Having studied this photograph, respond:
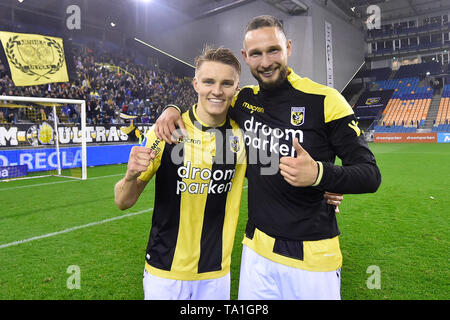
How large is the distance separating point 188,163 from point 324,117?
81 centimetres

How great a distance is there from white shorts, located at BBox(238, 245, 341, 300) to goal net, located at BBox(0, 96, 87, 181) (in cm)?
831

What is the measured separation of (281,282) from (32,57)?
411 inches

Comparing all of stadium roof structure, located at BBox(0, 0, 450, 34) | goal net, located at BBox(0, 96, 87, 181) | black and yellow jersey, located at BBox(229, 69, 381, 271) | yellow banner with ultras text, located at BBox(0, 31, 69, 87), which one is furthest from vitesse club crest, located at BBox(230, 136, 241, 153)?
stadium roof structure, located at BBox(0, 0, 450, 34)

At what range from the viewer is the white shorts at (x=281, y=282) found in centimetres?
167

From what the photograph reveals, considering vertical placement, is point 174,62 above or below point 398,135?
above

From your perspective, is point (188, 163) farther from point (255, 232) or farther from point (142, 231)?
point (142, 231)

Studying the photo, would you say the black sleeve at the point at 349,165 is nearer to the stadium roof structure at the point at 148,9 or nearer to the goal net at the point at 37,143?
the goal net at the point at 37,143

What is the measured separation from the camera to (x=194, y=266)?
1854 millimetres

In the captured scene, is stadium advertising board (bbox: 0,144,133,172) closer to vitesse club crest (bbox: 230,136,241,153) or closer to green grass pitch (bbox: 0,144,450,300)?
green grass pitch (bbox: 0,144,450,300)

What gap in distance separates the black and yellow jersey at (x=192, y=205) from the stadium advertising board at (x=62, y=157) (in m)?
9.00

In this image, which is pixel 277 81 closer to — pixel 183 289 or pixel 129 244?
pixel 183 289

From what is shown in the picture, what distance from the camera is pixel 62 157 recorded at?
10.6m

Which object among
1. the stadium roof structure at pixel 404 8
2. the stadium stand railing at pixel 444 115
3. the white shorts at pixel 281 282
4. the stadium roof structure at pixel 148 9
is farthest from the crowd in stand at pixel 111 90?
the stadium stand railing at pixel 444 115

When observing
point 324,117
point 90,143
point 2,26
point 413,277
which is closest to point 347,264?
point 413,277
